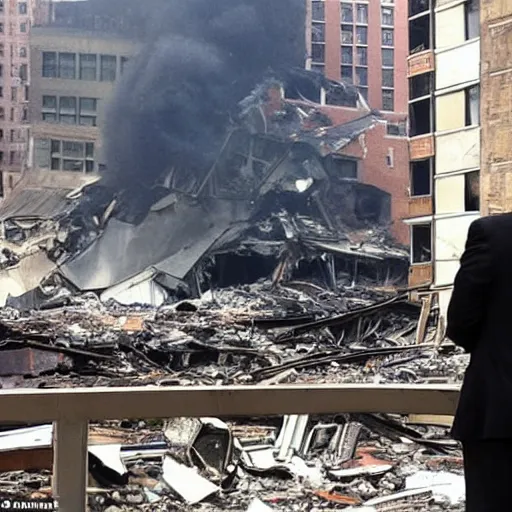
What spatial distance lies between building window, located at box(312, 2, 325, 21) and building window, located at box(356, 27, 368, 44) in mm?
180

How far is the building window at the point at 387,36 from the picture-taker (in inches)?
138

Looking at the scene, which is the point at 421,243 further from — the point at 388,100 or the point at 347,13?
the point at 347,13

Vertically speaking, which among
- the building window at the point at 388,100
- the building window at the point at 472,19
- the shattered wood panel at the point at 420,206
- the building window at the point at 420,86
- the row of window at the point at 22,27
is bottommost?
the shattered wood panel at the point at 420,206

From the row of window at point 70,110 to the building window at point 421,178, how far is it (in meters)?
1.50

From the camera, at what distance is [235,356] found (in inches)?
134

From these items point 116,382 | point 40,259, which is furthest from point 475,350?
point 40,259

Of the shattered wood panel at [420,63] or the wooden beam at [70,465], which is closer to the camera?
the wooden beam at [70,465]

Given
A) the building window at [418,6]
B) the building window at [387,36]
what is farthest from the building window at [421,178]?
the building window at [418,6]

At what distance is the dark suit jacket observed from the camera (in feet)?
5.73

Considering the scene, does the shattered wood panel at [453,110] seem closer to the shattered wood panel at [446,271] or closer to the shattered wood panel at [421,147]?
the shattered wood panel at [421,147]

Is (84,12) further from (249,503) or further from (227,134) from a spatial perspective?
(249,503)

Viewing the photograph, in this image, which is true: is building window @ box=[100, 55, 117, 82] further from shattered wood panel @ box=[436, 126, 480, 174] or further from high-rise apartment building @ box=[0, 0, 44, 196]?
shattered wood panel @ box=[436, 126, 480, 174]

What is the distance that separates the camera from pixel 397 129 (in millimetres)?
3504

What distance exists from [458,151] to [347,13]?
32.9 inches
